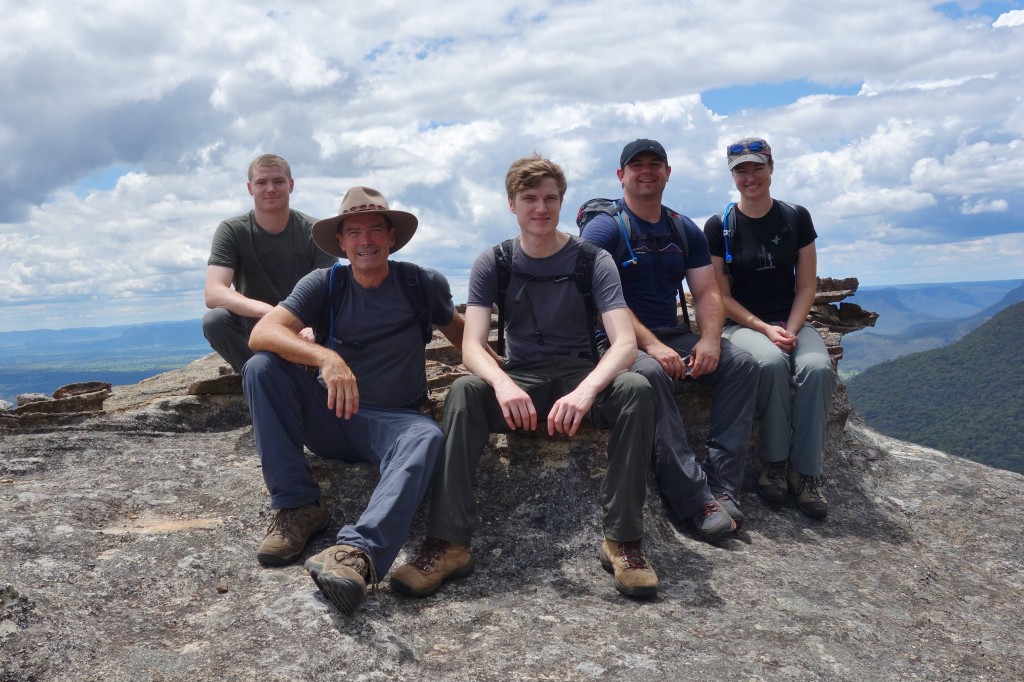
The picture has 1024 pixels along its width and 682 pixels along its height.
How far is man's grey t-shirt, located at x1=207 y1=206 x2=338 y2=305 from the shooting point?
10383 mm

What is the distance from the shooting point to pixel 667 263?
9.16m

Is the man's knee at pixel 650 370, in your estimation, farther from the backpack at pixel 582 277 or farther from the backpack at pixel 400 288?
the backpack at pixel 400 288

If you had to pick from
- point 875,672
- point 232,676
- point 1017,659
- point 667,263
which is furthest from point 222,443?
point 1017,659

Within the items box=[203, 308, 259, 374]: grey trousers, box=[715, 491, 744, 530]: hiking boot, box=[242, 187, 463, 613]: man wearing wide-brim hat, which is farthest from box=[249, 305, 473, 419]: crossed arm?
box=[715, 491, 744, 530]: hiking boot

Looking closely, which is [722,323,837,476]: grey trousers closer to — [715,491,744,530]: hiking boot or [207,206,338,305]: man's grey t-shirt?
[715,491,744,530]: hiking boot

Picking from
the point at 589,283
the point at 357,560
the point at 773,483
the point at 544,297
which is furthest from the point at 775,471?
the point at 357,560

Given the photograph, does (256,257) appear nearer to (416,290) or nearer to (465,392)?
(416,290)

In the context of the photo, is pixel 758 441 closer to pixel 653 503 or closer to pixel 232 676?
pixel 653 503

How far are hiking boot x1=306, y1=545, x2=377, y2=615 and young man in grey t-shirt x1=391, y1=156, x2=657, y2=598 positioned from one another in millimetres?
482

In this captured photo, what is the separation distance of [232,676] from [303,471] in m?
2.45

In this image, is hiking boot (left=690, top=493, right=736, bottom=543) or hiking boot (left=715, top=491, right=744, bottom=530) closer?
hiking boot (left=690, top=493, right=736, bottom=543)

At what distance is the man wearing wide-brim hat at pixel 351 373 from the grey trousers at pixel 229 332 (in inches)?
95.0

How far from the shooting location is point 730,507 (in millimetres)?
8461

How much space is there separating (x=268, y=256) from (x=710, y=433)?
6.33 m
